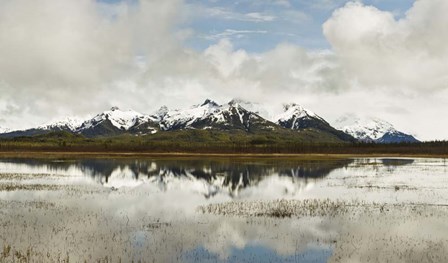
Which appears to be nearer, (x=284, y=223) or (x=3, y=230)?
(x=3, y=230)

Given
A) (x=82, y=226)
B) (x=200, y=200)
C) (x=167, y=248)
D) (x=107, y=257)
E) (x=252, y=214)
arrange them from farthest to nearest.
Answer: (x=200, y=200) → (x=252, y=214) → (x=82, y=226) → (x=167, y=248) → (x=107, y=257)

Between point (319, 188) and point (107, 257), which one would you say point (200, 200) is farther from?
point (107, 257)

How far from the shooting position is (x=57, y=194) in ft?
169

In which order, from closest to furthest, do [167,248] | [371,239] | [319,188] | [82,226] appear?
1. [167,248]
2. [371,239]
3. [82,226]
4. [319,188]

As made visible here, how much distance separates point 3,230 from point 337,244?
853 inches

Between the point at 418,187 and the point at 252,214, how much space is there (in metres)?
32.1

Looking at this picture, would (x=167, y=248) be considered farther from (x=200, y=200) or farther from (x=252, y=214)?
(x=200, y=200)

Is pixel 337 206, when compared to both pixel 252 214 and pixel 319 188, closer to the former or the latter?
pixel 252 214

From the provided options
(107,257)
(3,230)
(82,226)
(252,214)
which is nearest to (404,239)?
(252,214)

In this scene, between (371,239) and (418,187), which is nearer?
(371,239)

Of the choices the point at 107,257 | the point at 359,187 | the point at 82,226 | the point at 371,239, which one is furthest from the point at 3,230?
the point at 359,187

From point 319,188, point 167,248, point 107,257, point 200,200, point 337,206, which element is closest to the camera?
point 107,257

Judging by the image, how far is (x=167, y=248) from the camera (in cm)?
2653

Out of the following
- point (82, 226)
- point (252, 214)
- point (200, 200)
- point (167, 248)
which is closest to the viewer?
point (167, 248)
